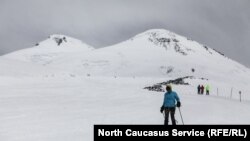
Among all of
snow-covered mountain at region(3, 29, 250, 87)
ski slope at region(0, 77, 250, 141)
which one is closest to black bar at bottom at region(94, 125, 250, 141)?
ski slope at region(0, 77, 250, 141)

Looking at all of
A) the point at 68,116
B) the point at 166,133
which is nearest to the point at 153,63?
the point at 68,116

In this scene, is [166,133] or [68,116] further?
[68,116]

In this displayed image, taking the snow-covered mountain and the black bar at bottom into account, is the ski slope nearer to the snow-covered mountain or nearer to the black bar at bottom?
the black bar at bottom

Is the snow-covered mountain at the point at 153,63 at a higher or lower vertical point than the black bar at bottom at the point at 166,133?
higher

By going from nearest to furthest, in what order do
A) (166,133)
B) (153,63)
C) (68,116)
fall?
1. (166,133)
2. (68,116)
3. (153,63)

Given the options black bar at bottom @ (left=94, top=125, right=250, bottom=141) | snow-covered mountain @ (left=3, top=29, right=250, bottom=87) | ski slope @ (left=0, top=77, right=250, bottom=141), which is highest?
snow-covered mountain @ (left=3, top=29, right=250, bottom=87)

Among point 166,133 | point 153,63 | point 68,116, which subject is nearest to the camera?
point 166,133

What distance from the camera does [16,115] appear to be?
20812mm

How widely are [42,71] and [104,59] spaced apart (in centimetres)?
10440

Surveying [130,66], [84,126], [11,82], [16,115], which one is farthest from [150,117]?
[130,66]

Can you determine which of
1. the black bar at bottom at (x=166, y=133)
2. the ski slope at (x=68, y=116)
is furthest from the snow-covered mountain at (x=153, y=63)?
the black bar at bottom at (x=166, y=133)

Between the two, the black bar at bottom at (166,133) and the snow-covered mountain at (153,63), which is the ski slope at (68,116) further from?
the snow-covered mountain at (153,63)

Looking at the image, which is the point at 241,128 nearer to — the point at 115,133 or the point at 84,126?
the point at 115,133

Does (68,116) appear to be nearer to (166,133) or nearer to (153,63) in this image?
(166,133)
